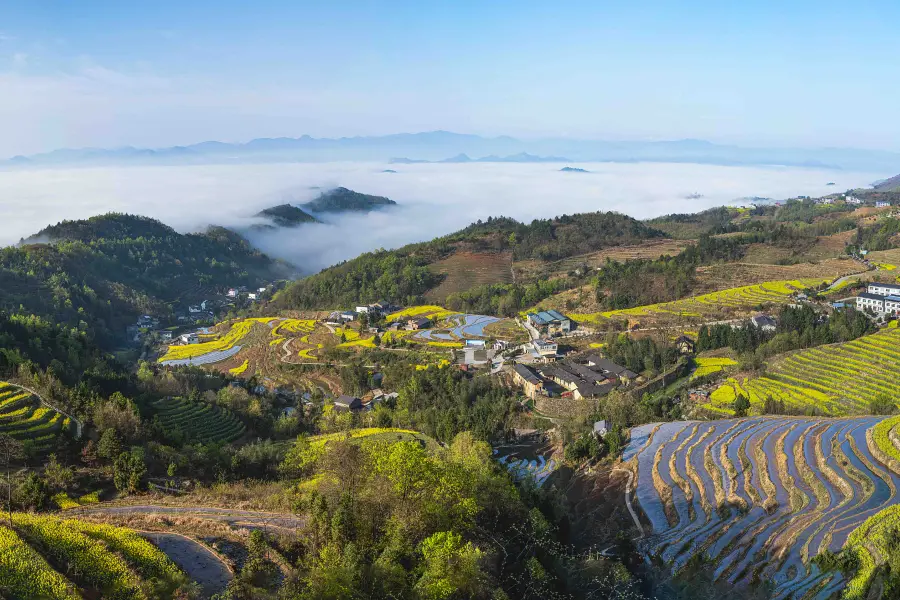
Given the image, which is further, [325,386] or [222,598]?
[325,386]

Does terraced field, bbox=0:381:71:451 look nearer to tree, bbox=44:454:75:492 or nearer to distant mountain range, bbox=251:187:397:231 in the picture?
tree, bbox=44:454:75:492

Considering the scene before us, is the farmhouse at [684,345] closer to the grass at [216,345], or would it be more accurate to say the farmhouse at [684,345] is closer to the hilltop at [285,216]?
the grass at [216,345]

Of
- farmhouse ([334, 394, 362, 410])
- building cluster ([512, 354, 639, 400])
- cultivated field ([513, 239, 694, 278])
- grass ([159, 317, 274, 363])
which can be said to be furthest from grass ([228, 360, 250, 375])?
cultivated field ([513, 239, 694, 278])

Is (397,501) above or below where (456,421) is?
above

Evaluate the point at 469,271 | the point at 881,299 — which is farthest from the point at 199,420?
the point at 469,271

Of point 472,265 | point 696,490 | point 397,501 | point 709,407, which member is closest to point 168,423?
point 397,501

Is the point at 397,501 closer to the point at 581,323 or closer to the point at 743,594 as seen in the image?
the point at 743,594
